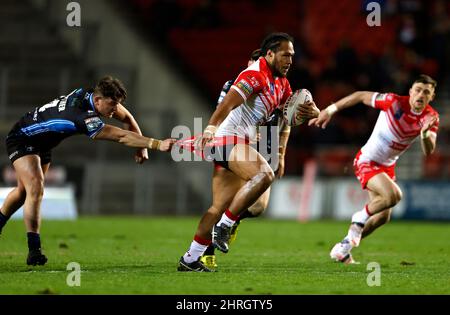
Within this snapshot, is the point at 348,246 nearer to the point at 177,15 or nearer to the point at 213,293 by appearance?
the point at 213,293

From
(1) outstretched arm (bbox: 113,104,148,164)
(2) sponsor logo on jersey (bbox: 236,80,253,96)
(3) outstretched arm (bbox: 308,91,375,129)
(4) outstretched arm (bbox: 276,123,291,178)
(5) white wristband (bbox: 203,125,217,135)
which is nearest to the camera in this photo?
(5) white wristband (bbox: 203,125,217,135)

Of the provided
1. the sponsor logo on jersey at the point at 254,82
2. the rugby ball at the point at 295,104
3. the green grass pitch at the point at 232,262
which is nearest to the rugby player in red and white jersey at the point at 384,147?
the green grass pitch at the point at 232,262

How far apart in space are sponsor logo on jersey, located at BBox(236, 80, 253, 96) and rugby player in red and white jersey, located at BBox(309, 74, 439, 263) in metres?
1.89

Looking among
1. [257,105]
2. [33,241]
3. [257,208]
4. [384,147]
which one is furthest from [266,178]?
[384,147]

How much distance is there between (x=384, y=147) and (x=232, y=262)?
8.29ft

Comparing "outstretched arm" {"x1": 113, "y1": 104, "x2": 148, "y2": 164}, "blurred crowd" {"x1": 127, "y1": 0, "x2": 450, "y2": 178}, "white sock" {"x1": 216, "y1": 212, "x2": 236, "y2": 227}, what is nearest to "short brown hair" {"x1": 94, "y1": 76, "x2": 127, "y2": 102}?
"outstretched arm" {"x1": 113, "y1": 104, "x2": 148, "y2": 164}

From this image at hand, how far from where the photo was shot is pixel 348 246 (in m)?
11.5

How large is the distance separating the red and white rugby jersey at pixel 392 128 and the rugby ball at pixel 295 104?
1767 millimetres

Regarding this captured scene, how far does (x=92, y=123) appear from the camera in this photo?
9.91 m

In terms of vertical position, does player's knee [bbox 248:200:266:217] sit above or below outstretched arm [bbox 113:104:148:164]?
below

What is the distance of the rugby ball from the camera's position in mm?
10203

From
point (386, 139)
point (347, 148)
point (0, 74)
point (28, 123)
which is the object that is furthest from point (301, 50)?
point (28, 123)

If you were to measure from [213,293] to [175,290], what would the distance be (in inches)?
14.2

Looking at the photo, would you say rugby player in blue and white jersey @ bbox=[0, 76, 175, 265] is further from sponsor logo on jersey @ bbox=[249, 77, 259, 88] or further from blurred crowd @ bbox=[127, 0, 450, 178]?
blurred crowd @ bbox=[127, 0, 450, 178]
